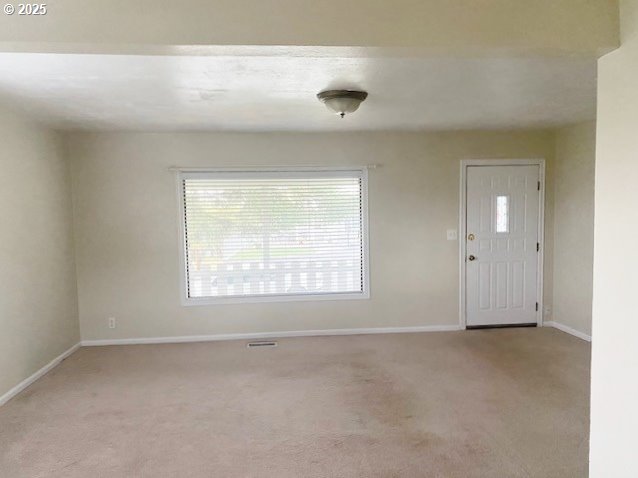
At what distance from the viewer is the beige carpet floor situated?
2266mm

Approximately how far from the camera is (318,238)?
455cm

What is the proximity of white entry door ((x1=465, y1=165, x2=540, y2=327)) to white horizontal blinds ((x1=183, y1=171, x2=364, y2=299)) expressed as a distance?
4.50 ft

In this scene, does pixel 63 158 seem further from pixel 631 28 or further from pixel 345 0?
pixel 631 28

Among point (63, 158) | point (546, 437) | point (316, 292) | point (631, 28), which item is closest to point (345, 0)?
point (631, 28)

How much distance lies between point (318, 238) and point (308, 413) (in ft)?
7.04

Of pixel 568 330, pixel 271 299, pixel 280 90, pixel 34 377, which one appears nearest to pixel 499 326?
pixel 568 330

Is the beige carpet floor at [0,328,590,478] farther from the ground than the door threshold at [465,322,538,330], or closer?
closer

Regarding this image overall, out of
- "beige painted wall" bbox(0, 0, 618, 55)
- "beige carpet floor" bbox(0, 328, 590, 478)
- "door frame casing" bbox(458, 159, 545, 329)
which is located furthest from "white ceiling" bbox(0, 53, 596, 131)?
"beige carpet floor" bbox(0, 328, 590, 478)

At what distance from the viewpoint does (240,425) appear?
8.80ft

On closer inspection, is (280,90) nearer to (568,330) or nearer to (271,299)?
(271,299)

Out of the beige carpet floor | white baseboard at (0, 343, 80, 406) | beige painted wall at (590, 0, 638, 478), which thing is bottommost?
the beige carpet floor

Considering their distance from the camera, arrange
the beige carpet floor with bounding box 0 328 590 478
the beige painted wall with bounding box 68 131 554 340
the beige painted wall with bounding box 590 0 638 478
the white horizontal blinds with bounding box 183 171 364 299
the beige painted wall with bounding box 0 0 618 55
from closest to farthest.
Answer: the beige painted wall with bounding box 0 0 618 55, the beige painted wall with bounding box 590 0 638 478, the beige carpet floor with bounding box 0 328 590 478, the beige painted wall with bounding box 68 131 554 340, the white horizontal blinds with bounding box 183 171 364 299

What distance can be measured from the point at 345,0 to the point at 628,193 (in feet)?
4.18

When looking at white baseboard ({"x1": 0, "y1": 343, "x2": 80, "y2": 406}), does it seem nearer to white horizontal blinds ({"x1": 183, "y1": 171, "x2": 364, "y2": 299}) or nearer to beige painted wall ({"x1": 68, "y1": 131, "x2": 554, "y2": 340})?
beige painted wall ({"x1": 68, "y1": 131, "x2": 554, "y2": 340})
